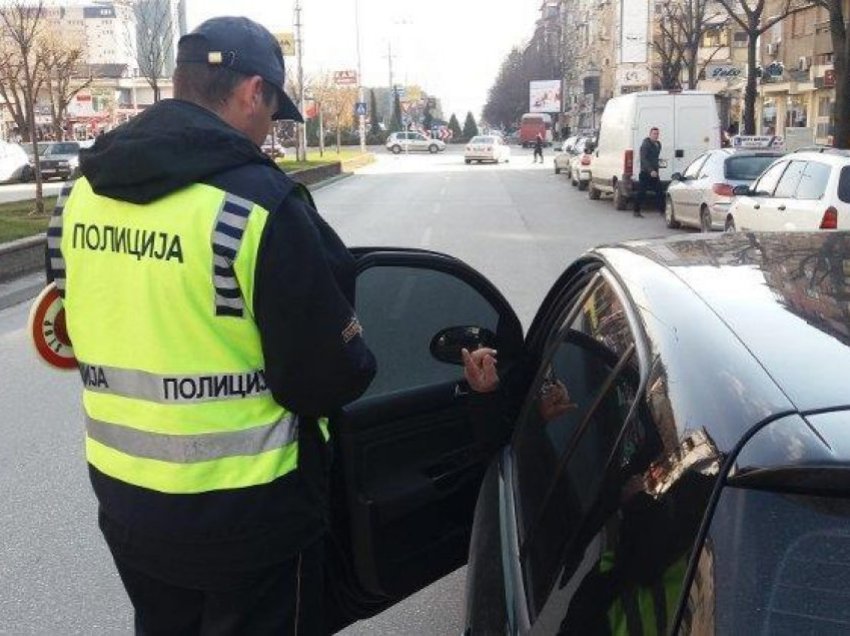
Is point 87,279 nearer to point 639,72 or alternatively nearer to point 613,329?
point 613,329

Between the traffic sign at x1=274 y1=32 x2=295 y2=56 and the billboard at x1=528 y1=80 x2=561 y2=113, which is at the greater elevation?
the traffic sign at x1=274 y1=32 x2=295 y2=56

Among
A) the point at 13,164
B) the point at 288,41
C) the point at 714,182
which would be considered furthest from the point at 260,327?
the point at 288,41

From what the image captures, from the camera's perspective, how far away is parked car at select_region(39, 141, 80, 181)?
38.1 m

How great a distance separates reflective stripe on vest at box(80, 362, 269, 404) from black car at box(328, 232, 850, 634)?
56 cm

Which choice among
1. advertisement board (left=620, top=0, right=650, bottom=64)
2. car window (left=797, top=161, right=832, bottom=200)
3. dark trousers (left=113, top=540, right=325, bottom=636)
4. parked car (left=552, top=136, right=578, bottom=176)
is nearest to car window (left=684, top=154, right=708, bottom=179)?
car window (left=797, top=161, right=832, bottom=200)

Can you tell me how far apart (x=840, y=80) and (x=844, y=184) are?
35.9ft

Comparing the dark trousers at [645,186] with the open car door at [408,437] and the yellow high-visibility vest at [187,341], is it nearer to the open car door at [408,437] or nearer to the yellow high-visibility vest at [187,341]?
the open car door at [408,437]

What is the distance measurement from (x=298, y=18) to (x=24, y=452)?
39.5 meters

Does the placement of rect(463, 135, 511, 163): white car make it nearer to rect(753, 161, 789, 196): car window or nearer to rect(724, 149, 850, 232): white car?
rect(724, 149, 850, 232): white car

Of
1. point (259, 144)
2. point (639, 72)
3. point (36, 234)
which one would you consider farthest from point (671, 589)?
point (639, 72)

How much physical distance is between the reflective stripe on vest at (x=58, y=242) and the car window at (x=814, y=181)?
9697 mm

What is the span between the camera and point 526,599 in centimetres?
187

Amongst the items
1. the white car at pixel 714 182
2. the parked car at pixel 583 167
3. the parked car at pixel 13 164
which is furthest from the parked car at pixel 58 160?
the white car at pixel 714 182

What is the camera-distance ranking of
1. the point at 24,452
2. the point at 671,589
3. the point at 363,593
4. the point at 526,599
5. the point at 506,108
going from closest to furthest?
the point at 671,589
the point at 526,599
the point at 363,593
the point at 24,452
the point at 506,108
